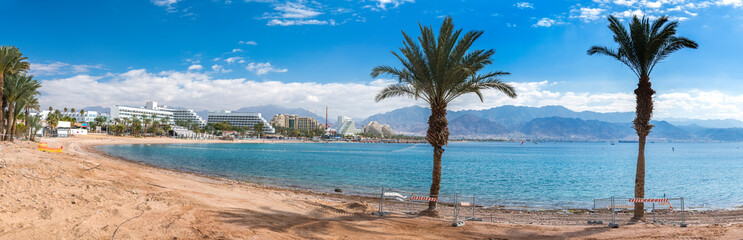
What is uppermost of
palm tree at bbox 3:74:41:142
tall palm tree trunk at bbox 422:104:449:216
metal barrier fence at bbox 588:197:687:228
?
palm tree at bbox 3:74:41:142

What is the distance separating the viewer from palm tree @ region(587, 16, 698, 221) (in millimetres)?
12352

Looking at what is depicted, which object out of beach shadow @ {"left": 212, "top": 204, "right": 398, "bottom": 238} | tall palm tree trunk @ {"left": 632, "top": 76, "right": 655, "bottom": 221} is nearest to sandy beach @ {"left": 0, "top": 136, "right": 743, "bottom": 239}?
beach shadow @ {"left": 212, "top": 204, "right": 398, "bottom": 238}

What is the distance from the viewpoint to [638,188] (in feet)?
43.6

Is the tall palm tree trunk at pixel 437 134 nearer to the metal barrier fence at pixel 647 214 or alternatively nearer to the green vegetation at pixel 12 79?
the metal barrier fence at pixel 647 214

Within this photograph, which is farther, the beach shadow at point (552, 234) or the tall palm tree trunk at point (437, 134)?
the tall palm tree trunk at point (437, 134)

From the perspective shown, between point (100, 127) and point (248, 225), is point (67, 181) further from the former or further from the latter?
point (100, 127)

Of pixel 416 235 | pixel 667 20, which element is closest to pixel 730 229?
pixel 667 20

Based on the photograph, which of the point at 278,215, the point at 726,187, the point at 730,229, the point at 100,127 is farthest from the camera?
the point at 100,127

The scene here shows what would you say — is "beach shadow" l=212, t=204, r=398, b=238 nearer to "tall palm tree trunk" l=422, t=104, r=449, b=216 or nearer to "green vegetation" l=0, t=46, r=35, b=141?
"tall palm tree trunk" l=422, t=104, r=449, b=216

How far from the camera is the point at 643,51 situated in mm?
12766

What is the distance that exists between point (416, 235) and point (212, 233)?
5.20 metres

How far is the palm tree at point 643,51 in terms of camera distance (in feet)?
40.5

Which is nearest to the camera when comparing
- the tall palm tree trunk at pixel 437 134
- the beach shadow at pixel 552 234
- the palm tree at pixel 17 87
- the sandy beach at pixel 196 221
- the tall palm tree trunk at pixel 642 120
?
the sandy beach at pixel 196 221

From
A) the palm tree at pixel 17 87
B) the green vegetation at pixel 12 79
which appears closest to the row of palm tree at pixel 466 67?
the green vegetation at pixel 12 79
